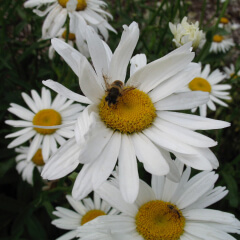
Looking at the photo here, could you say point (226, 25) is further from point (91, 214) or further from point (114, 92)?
point (114, 92)

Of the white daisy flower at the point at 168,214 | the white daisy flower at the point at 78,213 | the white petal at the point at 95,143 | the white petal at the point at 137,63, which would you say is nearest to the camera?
the white petal at the point at 95,143

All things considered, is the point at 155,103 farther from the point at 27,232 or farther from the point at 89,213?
the point at 27,232

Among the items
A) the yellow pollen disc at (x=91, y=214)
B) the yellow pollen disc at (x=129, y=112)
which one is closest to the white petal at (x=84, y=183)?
the yellow pollen disc at (x=129, y=112)

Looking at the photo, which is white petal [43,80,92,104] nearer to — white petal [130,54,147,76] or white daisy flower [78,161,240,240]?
white petal [130,54,147,76]

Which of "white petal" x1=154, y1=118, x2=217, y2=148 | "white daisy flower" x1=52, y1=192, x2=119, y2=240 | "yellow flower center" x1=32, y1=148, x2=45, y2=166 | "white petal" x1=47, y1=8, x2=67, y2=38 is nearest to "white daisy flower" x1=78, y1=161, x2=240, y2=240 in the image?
"white petal" x1=154, y1=118, x2=217, y2=148

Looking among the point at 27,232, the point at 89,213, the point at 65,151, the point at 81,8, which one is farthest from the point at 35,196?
the point at 81,8

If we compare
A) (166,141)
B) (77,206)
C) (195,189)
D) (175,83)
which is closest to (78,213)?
(77,206)

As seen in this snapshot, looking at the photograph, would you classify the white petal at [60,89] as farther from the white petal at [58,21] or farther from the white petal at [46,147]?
the white petal at [58,21]
